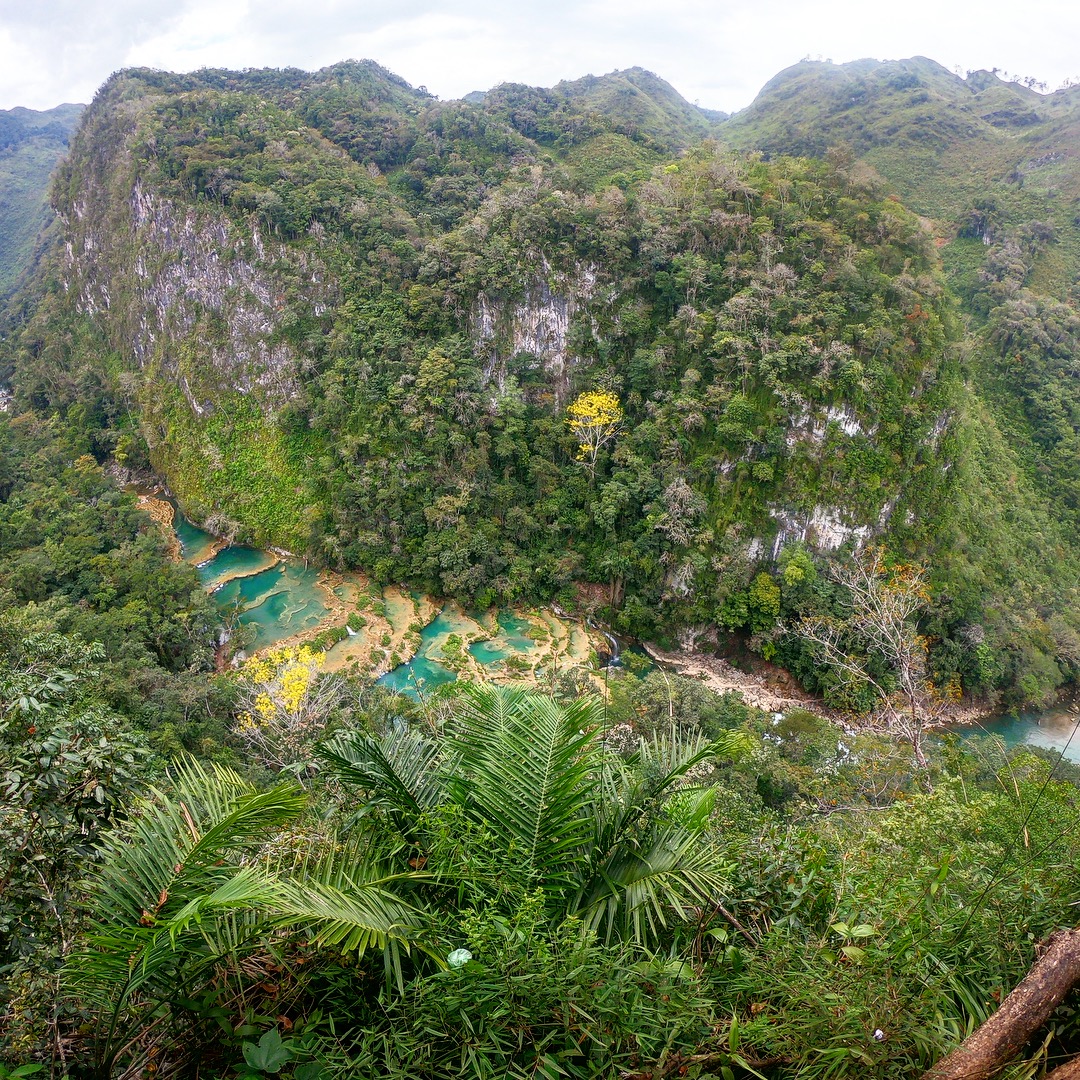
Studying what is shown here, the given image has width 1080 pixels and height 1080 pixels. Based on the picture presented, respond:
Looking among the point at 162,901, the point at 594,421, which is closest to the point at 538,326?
the point at 594,421

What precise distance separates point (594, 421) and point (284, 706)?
1382 cm

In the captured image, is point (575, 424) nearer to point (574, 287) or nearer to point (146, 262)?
point (574, 287)

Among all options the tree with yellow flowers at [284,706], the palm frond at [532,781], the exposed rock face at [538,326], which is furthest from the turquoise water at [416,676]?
the palm frond at [532,781]

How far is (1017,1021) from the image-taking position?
1.57 m

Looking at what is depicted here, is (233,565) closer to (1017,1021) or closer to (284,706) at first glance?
(284,706)

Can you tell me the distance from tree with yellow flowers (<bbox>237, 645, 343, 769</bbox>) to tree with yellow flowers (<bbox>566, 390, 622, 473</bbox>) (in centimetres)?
1200

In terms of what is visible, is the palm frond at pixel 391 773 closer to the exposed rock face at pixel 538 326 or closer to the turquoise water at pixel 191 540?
the exposed rock face at pixel 538 326

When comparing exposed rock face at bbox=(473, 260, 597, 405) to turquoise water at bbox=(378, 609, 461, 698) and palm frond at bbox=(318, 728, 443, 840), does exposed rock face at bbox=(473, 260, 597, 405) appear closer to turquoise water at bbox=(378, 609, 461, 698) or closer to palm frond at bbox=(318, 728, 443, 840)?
turquoise water at bbox=(378, 609, 461, 698)

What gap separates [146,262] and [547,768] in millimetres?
37503

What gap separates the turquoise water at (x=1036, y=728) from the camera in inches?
676

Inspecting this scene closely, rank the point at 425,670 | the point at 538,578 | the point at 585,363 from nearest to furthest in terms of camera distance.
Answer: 1. the point at 425,670
2. the point at 538,578
3. the point at 585,363

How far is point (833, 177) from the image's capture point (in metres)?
21.2

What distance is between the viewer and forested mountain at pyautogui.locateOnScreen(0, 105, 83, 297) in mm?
48691

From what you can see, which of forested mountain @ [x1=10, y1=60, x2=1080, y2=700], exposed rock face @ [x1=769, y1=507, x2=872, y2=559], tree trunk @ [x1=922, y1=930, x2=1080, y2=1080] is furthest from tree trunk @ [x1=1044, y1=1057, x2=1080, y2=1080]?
exposed rock face @ [x1=769, y1=507, x2=872, y2=559]
